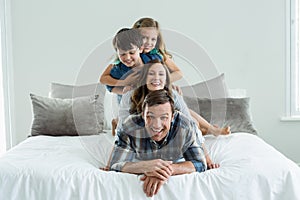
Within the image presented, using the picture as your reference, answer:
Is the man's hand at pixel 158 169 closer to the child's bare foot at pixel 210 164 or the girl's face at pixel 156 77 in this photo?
the child's bare foot at pixel 210 164

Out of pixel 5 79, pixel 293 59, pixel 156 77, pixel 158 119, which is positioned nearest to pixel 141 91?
pixel 156 77

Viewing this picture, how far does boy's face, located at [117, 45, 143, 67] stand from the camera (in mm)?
2348

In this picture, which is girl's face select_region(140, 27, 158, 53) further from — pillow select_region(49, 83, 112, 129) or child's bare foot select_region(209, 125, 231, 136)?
pillow select_region(49, 83, 112, 129)

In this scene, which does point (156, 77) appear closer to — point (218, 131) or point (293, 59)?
point (218, 131)

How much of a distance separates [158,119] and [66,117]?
119 cm

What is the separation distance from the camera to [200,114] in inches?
121

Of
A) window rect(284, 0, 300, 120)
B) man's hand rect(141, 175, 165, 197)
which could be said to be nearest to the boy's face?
man's hand rect(141, 175, 165, 197)

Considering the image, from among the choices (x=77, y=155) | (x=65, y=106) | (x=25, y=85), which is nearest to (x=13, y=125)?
(x=25, y=85)

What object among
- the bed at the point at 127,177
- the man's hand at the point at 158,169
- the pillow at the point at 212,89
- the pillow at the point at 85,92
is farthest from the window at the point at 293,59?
the man's hand at the point at 158,169

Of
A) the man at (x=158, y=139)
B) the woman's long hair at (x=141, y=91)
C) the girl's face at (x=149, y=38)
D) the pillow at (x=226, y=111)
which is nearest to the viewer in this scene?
the man at (x=158, y=139)

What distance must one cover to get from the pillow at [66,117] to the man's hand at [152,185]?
4.01 feet

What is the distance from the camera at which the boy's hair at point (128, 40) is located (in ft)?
7.74

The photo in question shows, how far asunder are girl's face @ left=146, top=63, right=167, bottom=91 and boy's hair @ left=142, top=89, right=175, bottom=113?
0.18 ft

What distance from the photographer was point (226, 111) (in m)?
3.12
